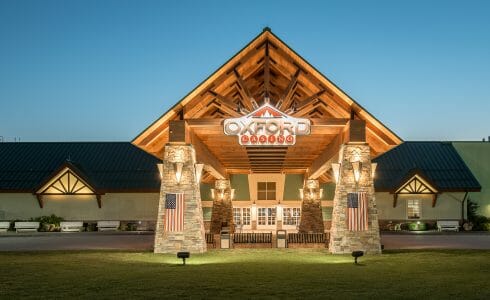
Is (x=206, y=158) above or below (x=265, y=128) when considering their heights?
below

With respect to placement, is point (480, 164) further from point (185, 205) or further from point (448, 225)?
point (185, 205)

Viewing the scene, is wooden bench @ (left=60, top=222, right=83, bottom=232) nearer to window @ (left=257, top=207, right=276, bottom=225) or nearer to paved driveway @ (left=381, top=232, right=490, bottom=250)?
window @ (left=257, top=207, right=276, bottom=225)

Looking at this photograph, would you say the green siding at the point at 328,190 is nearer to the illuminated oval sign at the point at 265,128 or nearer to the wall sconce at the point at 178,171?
the illuminated oval sign at the point at 265,128

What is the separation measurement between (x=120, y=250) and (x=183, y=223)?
358 cm

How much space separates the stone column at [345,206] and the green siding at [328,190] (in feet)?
65.0

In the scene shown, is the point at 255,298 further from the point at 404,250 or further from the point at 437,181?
the point at 437,181

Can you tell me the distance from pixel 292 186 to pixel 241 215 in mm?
4182

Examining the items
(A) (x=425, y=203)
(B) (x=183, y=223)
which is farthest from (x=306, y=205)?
(B) (x=183, y=223)

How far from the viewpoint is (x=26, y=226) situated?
124 feet

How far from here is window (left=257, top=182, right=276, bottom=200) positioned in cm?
3966

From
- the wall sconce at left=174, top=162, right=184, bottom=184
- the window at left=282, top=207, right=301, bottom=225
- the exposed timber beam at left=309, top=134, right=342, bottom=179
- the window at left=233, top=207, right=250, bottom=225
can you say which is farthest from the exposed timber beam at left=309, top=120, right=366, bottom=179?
the window at left=233, top=207, right=250, bottom=225

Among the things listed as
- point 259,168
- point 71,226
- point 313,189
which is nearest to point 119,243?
point 259,168

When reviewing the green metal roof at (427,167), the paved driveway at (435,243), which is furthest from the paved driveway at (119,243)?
the green metal roof at (427,167)

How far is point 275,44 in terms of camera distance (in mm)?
20562
